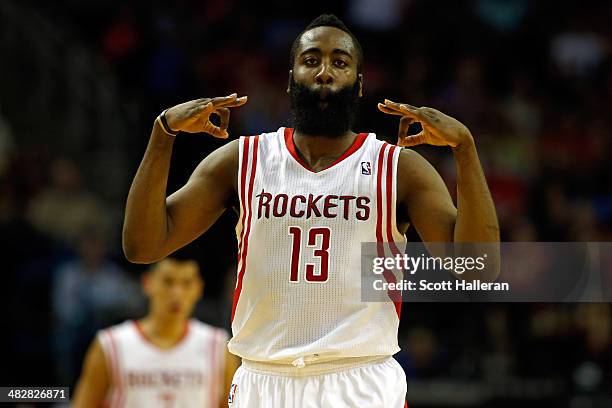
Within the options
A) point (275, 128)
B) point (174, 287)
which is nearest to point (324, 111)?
point (174, 287)

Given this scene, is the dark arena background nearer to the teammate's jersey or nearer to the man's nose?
the teammate's jersey

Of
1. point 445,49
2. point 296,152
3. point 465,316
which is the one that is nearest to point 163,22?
point 445,49

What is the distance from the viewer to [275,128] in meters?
10.6

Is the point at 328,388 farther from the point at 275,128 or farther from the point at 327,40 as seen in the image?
the point at 275,128

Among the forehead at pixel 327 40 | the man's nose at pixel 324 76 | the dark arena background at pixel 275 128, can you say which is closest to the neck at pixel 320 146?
the man's nose at pixel 324 76

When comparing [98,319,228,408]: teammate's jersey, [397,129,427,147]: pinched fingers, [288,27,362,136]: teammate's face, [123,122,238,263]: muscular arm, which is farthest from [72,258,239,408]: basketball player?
[397,129,427,147]: pinched fingers

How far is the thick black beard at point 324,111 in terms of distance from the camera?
4488mm

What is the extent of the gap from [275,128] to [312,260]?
21.2 ft

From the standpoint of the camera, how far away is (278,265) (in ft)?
14.0

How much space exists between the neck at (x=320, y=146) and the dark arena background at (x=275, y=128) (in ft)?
12.5

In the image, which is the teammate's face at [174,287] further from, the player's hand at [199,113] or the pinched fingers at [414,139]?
the pinched fingers at [414,139]

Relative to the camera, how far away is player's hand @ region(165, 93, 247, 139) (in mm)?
4230

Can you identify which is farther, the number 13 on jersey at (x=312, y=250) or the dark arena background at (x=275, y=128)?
the dark arena background at (x=275, y=128)

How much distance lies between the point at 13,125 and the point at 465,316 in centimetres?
556
